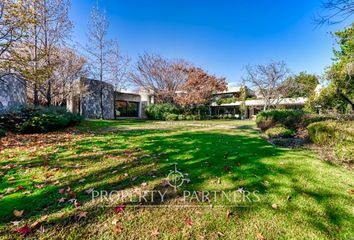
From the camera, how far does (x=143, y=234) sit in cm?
174

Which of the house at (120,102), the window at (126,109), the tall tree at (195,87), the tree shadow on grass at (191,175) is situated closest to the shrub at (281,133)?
the tree shadow on grass at (191,175)

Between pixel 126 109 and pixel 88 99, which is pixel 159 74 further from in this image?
pixel 88 99

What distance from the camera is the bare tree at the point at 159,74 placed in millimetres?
21969

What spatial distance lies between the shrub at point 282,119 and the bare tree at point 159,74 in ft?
47.2

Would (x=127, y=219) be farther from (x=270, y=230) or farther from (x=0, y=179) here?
(x=0, y=179)

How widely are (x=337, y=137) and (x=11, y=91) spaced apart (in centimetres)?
1649

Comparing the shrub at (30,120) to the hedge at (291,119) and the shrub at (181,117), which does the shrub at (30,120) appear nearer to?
the hedge at (291,119)

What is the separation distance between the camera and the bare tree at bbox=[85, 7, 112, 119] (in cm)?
1611

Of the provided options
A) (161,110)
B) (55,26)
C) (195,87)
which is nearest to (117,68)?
(161,110)

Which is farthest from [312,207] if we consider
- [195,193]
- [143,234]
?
[143,234]

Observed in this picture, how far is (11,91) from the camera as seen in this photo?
34.3 feet

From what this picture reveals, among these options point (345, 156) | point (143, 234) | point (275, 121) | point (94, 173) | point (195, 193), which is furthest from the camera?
point (275, 121)

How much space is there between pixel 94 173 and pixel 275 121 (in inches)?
371

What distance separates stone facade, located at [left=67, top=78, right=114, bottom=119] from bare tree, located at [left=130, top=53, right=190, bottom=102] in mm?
4775
